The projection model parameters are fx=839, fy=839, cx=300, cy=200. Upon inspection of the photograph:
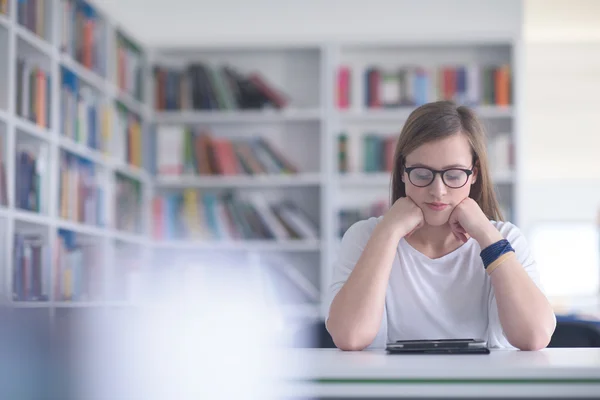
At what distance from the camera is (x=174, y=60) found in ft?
16.6

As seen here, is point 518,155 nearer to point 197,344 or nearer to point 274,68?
point 274,68

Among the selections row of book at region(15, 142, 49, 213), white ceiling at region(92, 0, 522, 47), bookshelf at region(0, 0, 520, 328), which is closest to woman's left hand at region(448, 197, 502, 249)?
row of book at region(15, 142, 49, 213)

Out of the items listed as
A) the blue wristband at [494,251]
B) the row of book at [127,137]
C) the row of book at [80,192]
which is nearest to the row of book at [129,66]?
the row of book at [127,137]

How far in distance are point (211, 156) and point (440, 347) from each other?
12.1ft

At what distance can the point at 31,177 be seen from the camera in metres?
3.35

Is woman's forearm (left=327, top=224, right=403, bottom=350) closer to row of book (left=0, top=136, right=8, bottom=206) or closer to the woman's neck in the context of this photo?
the woman's neck

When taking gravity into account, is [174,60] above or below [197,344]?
above

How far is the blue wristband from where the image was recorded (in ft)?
5.09

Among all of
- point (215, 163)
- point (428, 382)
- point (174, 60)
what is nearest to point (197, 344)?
point (428, 382)

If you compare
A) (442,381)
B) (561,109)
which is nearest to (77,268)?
(442,381)

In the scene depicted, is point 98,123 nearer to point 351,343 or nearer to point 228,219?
point 228,219

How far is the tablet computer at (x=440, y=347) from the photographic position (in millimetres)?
1177

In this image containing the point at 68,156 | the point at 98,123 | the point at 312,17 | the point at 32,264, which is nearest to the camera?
the point at 32,264

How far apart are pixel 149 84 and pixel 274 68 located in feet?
2.43
